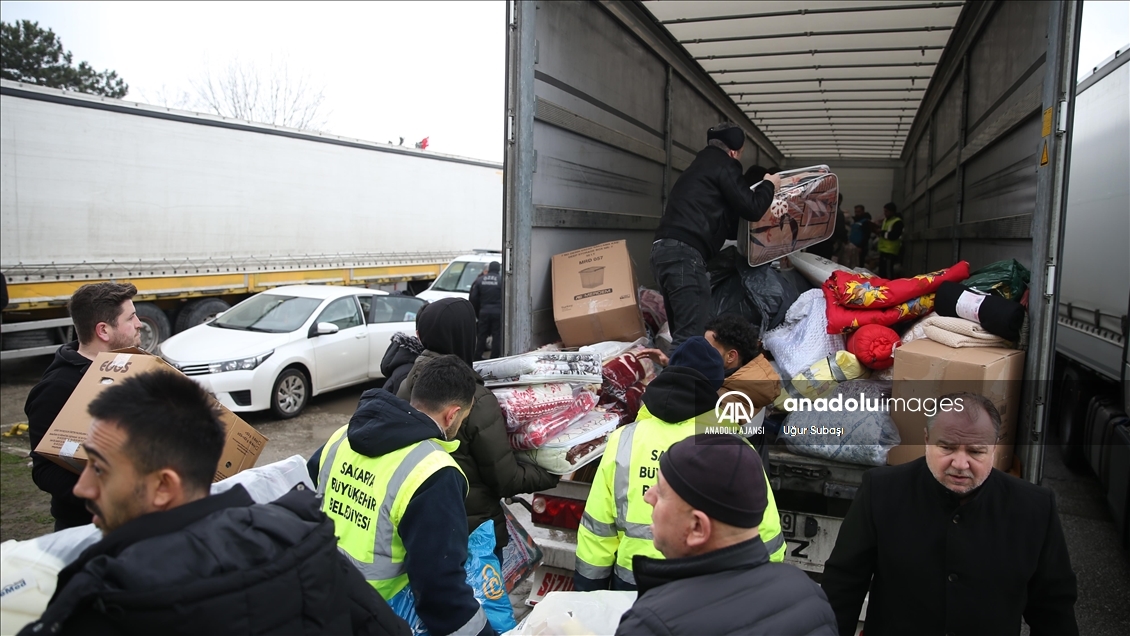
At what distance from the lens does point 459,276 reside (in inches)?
440

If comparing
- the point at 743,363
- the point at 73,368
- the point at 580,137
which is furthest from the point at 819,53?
the point at 73,368

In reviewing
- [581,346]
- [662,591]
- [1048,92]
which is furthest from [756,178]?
[662,591]

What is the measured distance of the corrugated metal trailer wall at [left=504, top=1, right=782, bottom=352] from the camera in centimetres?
408

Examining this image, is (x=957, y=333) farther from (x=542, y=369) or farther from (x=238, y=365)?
(x=238, y=365)

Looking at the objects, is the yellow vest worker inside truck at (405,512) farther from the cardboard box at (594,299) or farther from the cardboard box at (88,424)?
the cardboard box at (594,299)

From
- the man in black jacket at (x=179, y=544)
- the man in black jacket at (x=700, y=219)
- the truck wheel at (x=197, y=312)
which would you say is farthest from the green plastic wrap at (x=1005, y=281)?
the truck wheel at (x=197, y=312)

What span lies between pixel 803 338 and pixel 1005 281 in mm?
1022

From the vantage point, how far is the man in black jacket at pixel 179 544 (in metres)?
1.18

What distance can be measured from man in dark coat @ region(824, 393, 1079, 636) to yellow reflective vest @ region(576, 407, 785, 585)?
35cm

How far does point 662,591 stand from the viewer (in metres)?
1.45

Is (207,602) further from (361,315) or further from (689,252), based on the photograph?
(361,315)

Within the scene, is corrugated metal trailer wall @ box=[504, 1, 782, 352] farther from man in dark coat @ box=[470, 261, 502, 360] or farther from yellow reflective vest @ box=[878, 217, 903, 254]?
yellow reflective vest @ box=[878, 217, 903, 254]

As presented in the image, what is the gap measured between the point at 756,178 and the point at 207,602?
4.88 metres

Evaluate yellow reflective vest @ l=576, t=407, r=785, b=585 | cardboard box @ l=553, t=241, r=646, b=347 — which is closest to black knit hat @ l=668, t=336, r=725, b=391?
yellow reflective vest @ l=576, t=407, r=785, b=585
